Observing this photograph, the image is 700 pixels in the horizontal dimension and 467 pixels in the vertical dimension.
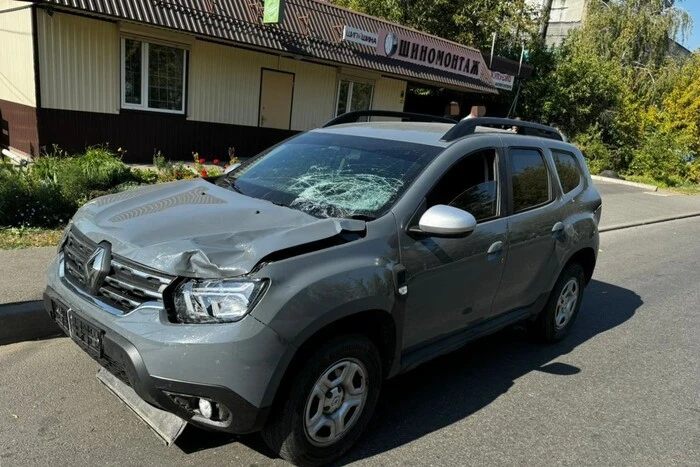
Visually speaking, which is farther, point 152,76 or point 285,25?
point 285,25

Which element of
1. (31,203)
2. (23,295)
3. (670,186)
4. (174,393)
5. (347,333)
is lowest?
(670,186)

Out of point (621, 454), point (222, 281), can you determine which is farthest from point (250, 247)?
point (621, 454)

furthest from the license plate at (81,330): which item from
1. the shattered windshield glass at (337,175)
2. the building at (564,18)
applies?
the building at (564,18)

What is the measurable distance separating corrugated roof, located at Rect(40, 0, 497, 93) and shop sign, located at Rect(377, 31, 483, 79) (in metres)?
0.15

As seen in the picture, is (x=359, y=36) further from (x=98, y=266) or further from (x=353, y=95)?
(x=98, y=266)

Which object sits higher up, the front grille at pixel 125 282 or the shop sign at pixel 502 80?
the shop sign at pixel 502 80

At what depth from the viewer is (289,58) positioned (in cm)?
1411

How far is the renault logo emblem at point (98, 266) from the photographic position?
8.95ft

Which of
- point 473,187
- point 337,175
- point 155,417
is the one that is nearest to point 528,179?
point 473,187

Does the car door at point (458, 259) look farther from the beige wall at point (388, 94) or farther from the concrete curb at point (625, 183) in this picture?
the concrete curb at point (625, 183)

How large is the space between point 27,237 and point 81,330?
12.6 ft

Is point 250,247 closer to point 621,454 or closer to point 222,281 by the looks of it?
point 222,281

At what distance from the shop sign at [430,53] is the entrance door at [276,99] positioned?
284 cm

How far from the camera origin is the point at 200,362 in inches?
94.0
